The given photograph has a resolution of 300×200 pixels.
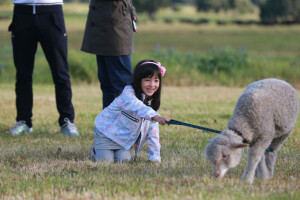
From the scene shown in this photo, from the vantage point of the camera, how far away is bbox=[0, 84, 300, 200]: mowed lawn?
3801 millimetres

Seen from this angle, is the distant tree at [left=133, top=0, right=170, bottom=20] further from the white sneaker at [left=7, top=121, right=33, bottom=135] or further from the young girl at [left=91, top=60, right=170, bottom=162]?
the young girl at [left=91, top=60, right=170, bottom=162]

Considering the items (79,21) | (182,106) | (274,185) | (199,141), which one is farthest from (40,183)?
(79,21)

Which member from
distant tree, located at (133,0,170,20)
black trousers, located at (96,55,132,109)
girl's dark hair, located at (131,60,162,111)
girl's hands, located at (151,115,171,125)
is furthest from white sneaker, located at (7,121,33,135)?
distant tree, located at (133,0,170,20)

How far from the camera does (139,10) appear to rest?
7625 cm

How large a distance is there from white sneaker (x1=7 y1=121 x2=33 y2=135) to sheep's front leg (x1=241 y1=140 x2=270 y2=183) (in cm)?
387

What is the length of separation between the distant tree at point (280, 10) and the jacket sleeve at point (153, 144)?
59.6m

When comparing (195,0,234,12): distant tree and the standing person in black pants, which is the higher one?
the standing person in black pants

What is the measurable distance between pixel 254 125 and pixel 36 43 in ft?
12.6

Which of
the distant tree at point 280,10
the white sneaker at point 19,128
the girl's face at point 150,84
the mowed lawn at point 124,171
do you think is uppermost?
the girl's face at point 150,84

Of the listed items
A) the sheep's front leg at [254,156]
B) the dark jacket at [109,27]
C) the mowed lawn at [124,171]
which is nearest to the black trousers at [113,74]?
the dark jacket at [109,27]

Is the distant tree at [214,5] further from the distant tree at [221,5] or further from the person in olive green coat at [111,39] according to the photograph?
the person in olive green coat at [111,39]

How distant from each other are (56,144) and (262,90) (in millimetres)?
3074

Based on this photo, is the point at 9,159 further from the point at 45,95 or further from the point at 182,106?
the point at 45,95

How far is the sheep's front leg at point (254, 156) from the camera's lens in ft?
12.8
